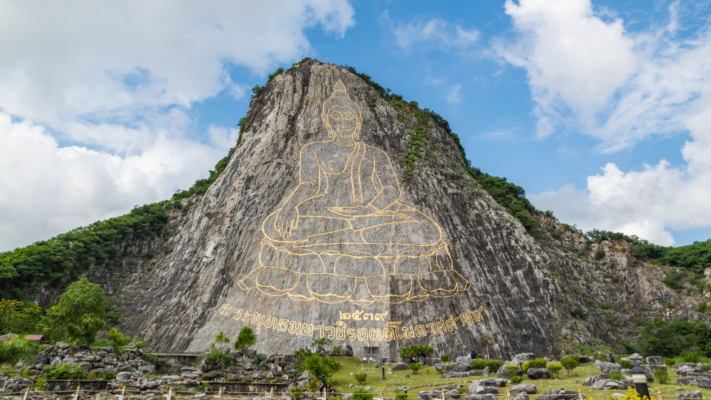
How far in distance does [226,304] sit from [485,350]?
1777cm

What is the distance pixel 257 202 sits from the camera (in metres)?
35.3

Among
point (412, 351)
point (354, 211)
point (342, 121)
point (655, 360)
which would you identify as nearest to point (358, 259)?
point (354, 211)

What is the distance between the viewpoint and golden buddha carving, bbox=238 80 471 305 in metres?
29.3

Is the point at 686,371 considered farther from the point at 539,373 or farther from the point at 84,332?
the point at 84,332

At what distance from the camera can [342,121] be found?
40656 mm

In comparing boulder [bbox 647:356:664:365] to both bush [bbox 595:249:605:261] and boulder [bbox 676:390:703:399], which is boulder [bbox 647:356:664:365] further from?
bush [bbox 595:249:605:261]

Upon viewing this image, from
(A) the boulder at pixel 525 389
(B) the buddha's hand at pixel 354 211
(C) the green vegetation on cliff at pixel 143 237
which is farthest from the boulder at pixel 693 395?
(C) the green vegetation on cliff at pixel 143 237

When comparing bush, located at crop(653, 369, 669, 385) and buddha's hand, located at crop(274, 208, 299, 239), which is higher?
buddha's hand, located at crop(274, 208, 299, 239)

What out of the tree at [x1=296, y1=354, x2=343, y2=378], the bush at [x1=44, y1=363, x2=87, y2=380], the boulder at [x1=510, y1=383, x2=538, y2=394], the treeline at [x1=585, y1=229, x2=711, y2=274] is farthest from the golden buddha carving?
the treeline at [x1=585, y1=229, x2=711, y2=274]

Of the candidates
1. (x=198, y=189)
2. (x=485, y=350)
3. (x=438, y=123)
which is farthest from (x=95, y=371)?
(x=438, y=123)

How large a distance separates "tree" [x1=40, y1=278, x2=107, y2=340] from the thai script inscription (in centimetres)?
914

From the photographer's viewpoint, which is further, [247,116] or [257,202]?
[247,116]

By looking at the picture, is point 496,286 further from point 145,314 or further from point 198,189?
point 198,189

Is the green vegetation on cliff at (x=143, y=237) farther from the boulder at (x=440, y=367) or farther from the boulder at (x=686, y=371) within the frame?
the boulder at (x=686, y=371)
